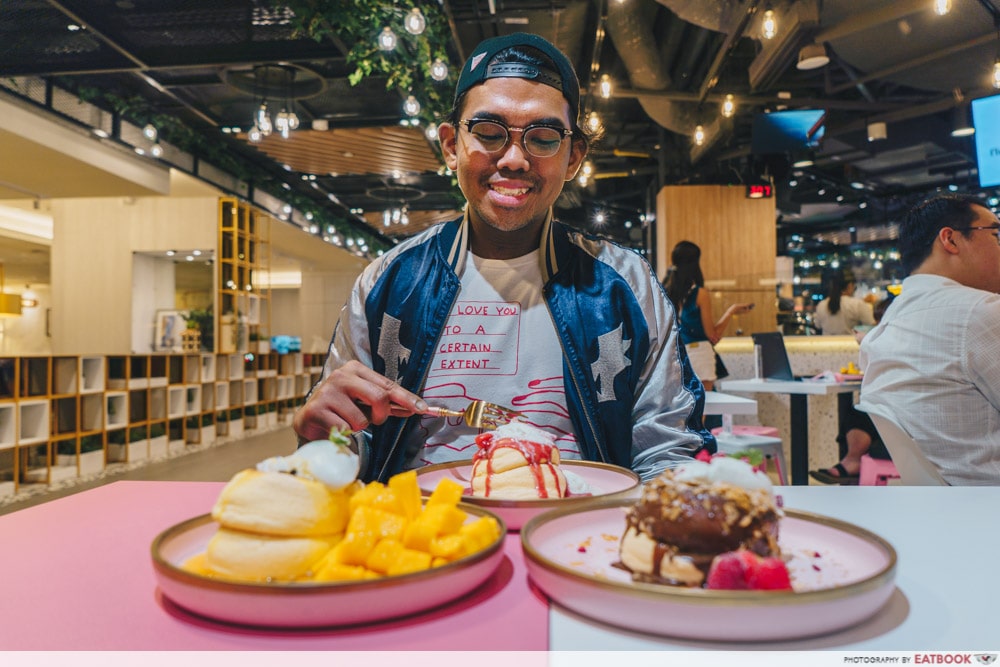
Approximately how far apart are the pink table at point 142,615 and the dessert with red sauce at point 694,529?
0.12 m

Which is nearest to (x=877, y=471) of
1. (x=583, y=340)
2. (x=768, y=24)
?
(x=583, y=340)

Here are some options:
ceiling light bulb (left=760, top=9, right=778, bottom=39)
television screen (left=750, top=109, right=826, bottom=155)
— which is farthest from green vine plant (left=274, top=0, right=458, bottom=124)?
television screen (left=750, top=109, right=826, bottom=155)

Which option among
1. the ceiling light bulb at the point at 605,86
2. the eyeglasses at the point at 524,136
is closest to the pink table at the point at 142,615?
the eyeglasses at the point at 524,136

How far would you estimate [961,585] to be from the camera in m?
0.68

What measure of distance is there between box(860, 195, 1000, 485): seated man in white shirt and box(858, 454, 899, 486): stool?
1115mm

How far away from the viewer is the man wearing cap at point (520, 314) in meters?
1.52

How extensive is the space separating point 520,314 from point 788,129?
674 centimetres

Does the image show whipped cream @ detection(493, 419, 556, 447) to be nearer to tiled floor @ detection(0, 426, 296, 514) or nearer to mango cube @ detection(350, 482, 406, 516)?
mango cube @ detection(350, 482, 406, 516)

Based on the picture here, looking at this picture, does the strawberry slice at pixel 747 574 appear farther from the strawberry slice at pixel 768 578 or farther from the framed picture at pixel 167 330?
the framed picture at pixel 167 330

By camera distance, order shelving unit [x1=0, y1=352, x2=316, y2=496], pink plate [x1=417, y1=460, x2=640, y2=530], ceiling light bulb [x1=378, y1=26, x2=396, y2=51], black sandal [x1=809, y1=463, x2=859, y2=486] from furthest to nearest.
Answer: shelving unit [x1=0, y1=352, x2=316, y2=496]
black sandal [x1=809, y1=463, x2=859, y2=486]
ceiling light bulb [x1=378, y1=26, x2=396, y2=51]
pink plate [x1=417, y1=460, x2=640, y2=530]

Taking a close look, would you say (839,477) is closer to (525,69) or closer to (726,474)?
(525,69)

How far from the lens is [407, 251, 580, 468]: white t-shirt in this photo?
1.59m

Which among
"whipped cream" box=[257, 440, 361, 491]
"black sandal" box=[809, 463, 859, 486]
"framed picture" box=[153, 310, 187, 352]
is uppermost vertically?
"framed picture" box=[153, 310, 187, 352]

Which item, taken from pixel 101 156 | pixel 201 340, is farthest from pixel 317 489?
pixel 201 340
